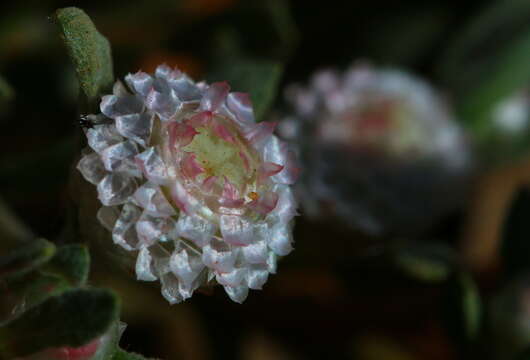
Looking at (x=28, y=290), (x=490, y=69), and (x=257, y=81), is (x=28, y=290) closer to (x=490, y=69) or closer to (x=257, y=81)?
(x=257, y=81)

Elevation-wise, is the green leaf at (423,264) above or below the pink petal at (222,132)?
below

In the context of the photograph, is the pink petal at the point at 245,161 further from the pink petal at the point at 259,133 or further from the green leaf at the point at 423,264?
the green leaf at the point at 423,264

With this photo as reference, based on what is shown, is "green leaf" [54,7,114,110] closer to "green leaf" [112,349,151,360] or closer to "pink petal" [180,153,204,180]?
"pink petal" [180,153,204,180]

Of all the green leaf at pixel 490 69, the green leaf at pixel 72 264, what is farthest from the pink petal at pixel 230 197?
the green leaf at pixel 490 69

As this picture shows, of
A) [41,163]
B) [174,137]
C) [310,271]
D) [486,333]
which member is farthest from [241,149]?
[310,271]

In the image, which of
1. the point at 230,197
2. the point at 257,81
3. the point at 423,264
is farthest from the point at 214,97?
the point at 423,264

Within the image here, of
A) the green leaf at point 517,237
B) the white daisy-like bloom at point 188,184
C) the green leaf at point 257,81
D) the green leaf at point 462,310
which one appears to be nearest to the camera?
the white daisy-like bloom at point 188,184

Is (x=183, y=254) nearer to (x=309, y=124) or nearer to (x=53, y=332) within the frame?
(x=53, y=332)

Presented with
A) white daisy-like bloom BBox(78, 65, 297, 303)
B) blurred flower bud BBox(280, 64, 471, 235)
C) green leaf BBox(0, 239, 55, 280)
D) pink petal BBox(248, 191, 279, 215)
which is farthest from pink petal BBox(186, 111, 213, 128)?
blurred flower bud BBox(280, 64, 471, 235)
